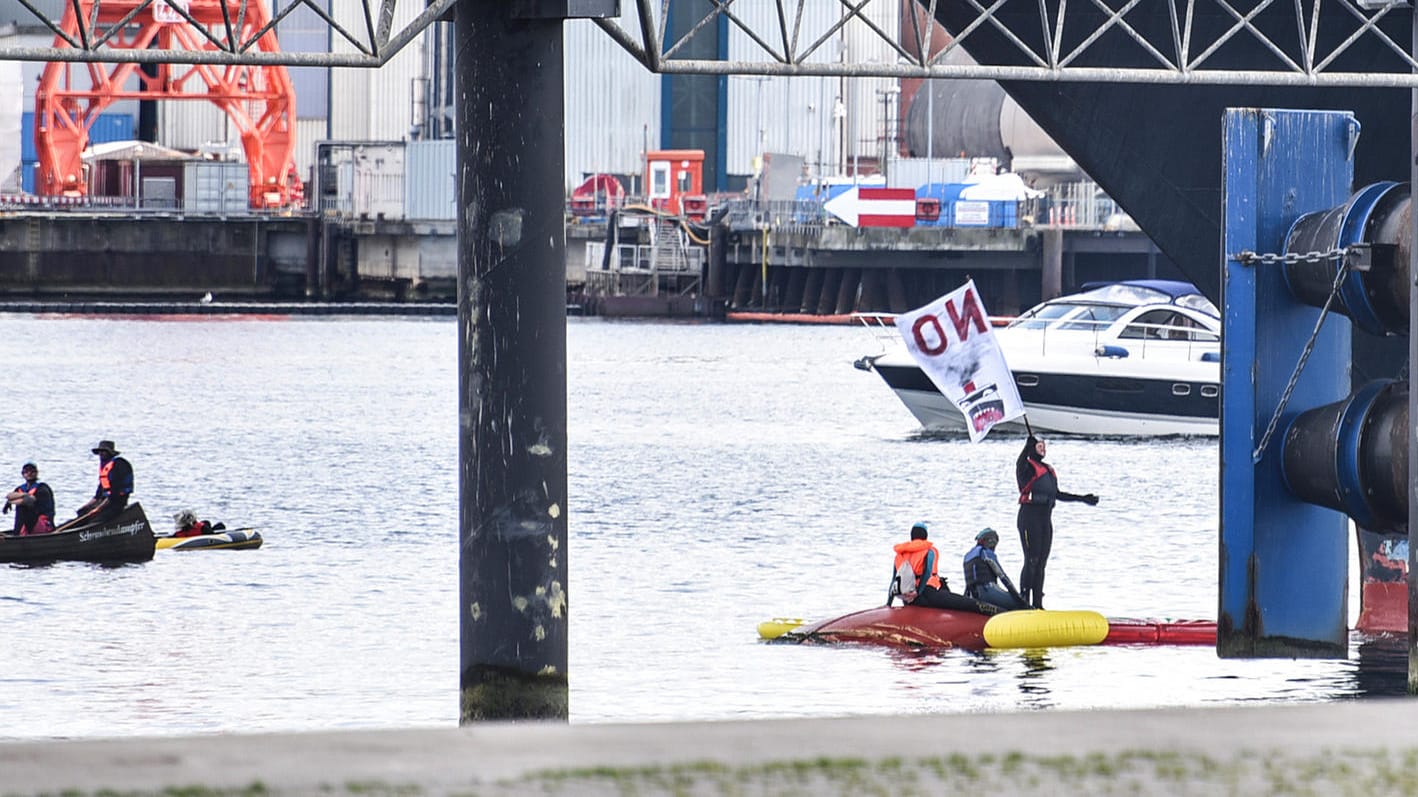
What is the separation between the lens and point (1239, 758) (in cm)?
631

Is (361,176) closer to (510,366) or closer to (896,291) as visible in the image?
(896,291)

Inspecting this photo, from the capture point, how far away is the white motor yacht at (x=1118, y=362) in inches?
1654

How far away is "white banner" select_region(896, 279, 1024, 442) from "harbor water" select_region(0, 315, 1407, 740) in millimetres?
2222

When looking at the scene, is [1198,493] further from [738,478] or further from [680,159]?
[680,159]

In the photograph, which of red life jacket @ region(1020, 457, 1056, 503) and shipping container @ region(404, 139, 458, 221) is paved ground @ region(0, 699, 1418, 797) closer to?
red life jacket @ region(1020, 457, 1056, 503)

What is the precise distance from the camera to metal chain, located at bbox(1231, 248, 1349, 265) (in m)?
14.5

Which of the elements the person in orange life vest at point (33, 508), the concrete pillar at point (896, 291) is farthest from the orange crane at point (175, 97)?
the person in orange life vest at point (33, 508)

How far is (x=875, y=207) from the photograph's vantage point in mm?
85000

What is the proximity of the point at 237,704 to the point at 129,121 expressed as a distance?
346 feet

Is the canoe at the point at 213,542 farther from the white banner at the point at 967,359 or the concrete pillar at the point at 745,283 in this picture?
the concrete pillar at the point at 745,283

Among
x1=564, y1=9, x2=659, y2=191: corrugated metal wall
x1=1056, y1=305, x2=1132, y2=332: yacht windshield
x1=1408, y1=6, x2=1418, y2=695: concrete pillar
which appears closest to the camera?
x1=1408, y1=6, x2=1418, y2=695: concrete pillar

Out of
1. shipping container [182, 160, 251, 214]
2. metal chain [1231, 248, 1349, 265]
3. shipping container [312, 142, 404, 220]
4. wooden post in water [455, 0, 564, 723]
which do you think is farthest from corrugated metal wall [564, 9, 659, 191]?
wooden post in water [455, 0, 564, 723]

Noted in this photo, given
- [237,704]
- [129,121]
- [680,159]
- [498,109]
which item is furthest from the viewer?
[129,121]

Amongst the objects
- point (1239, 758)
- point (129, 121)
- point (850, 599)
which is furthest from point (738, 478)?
point (129, 121)
